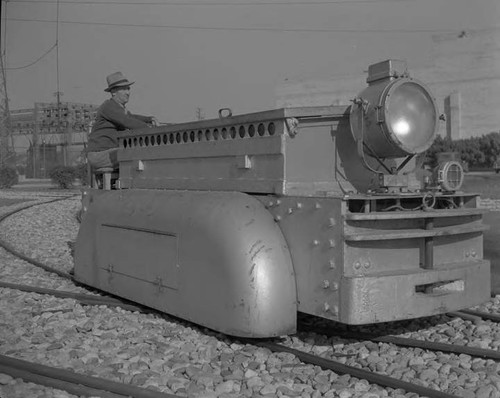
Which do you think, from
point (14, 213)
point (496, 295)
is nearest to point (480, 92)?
point (14, 213)

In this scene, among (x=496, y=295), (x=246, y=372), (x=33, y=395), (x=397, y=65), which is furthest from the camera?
(x=496, y=295)

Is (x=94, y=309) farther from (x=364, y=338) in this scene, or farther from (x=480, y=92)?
(x=480, y=92)

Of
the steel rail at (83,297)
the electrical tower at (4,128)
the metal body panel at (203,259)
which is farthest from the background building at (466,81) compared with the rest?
the metal body panel at (203,259)

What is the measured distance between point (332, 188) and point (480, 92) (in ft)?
182

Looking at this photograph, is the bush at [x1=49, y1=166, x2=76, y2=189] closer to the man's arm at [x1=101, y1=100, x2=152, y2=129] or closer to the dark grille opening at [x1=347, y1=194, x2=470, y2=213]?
the man's arm at [x1=101, y1=100, x2=152, y2=129]

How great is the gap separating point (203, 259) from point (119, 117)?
2.69m

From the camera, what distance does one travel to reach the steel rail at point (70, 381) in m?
3.68

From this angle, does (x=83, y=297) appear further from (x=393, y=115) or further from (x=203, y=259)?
(x=393, y=115)

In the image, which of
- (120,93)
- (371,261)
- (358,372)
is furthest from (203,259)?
(120,93)

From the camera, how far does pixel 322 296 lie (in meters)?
4.18

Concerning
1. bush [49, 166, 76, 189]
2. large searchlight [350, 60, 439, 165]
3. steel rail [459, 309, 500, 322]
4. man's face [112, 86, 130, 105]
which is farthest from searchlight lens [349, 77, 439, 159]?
bush [49, 166, 76, 189]

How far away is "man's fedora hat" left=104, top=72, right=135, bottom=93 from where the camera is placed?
6977mm

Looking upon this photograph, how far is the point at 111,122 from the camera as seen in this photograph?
22.6 ft

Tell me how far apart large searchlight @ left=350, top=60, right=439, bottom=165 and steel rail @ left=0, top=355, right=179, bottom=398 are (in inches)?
86.9
